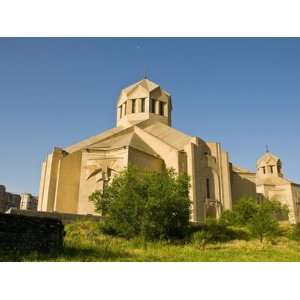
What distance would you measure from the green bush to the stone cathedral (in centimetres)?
710

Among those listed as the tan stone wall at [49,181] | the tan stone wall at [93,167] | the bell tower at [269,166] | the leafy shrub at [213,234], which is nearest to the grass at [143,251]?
the leafy shrub at [213,234]

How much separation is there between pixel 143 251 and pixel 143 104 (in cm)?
2335

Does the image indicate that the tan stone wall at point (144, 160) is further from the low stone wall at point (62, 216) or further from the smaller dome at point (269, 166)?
the smaller dome at point (269, 166)

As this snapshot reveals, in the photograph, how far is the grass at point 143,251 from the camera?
27.3 feet

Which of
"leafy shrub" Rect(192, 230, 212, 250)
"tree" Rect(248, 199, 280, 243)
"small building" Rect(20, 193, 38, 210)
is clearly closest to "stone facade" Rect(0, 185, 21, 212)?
"small building" Rect(20, 193, 38, 210)

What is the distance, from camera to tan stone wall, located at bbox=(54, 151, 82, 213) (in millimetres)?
23406

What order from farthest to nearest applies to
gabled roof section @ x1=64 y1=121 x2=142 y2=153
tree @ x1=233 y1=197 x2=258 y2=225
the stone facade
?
the stone facade → gabled roof section @ x1=64 y1=121 x2=142 y2=153 → tree @ x1=233 y1=197 x2=258 y2=225

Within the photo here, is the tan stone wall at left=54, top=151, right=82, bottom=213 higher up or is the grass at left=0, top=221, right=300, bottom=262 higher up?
the tan stone wall at left=54, top=151, right=82, bottom=213

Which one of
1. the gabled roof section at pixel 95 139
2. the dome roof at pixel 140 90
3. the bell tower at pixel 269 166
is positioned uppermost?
the dome roof at pixel 140 90

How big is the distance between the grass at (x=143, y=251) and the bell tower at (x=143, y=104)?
1780 cm

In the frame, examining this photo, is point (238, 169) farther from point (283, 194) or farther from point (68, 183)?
point (68, 183)

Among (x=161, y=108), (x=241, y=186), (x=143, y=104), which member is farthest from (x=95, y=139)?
(x=241, y=186)

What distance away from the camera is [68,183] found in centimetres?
2411

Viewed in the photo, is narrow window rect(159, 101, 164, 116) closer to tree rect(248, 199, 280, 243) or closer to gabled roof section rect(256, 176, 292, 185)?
gabled roof section rect(256, 176, 292, 185)
